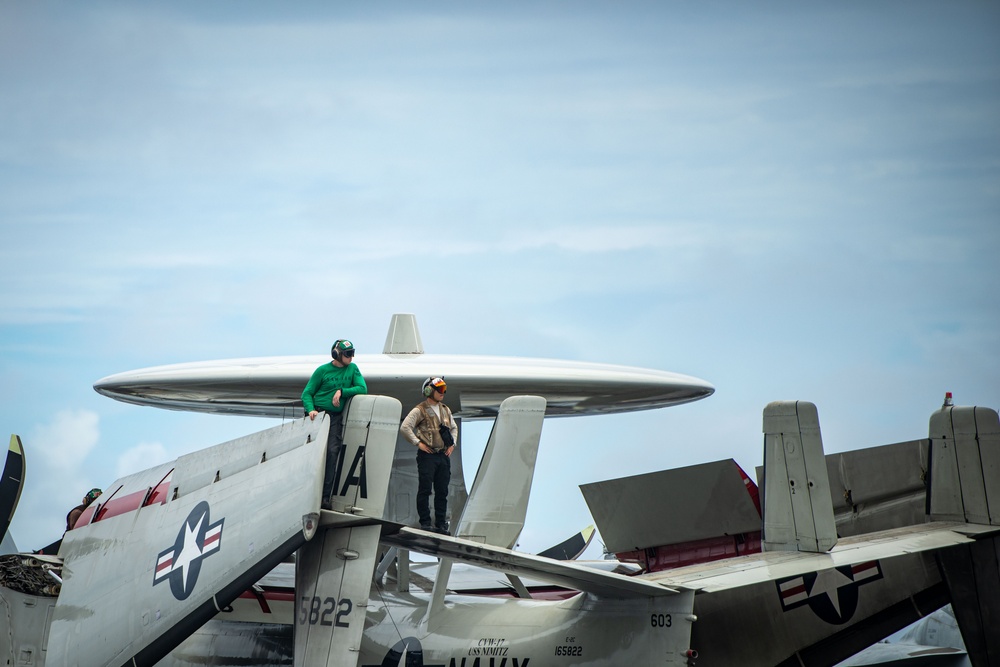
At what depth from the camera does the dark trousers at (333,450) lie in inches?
328

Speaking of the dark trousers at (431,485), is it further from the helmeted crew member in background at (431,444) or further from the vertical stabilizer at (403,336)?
the vertical stabilizer at (403,336)

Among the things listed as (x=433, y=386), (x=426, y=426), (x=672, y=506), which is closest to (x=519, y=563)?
(x=426, y=426)

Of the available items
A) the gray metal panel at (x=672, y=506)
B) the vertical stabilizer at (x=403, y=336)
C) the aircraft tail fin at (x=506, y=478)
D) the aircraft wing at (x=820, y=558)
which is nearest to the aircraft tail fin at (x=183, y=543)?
the aircraft tail fin at (x=506, y=478)

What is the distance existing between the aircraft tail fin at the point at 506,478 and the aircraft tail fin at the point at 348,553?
2593mm

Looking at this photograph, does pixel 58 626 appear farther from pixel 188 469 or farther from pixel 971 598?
pixel 971 598

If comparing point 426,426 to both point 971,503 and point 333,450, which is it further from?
point 971,503

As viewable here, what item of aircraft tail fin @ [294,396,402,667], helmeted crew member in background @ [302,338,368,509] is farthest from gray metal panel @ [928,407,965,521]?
helmeted crew member in background @ [302,338,368,509]

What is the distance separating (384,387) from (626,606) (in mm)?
5836

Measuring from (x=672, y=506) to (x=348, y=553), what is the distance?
19.5 feet

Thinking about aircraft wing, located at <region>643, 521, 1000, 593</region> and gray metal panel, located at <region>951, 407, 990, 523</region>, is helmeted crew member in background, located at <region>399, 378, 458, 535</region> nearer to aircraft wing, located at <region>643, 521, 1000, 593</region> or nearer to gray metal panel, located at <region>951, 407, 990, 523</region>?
aircraft wing, located at <region>643, 521, 1000, 593</region>

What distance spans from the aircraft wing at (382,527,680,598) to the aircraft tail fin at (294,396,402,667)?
367 mm

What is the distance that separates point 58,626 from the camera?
8.81 meters

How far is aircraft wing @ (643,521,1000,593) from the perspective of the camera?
9102mm

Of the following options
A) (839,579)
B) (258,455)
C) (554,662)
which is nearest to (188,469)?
(258,455)
